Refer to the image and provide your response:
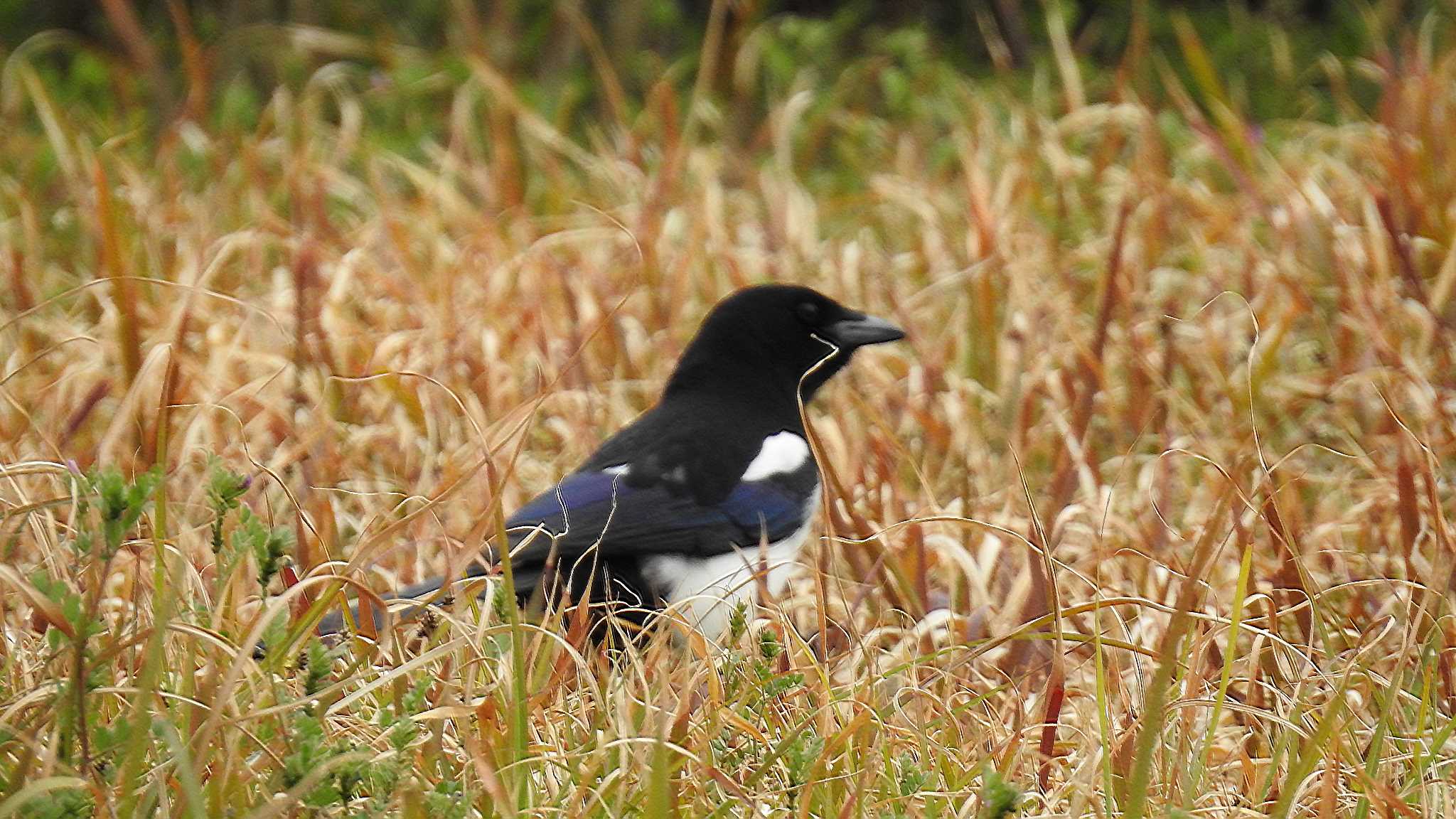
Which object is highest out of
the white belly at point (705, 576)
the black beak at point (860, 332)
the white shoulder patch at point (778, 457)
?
the black beak at point (860, 332)

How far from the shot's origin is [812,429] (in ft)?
9.01

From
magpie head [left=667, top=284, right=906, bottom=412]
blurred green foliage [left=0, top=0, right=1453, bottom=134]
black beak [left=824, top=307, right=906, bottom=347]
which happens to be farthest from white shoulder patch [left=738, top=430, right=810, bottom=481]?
blurred green foliage [left=0, top=0, right=1453, bottom=134]

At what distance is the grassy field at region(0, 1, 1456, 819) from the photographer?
1840mm

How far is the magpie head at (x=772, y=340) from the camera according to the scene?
11.1 feet

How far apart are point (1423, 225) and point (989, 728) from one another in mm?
2619

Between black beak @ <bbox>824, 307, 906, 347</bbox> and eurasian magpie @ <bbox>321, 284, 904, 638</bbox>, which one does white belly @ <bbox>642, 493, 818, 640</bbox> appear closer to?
eurasian magpie @ <bbox>321, 284, 904, 638</bbox>

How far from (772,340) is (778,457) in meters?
0.35

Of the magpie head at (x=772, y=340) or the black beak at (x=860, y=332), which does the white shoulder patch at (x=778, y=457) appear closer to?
the magpie head at (x=772, y=340)

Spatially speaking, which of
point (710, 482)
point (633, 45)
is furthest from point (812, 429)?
point (633, 45)

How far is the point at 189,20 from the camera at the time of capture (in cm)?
920

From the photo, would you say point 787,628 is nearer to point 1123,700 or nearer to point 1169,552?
point 1123,700

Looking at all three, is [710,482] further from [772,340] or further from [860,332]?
[860,332]

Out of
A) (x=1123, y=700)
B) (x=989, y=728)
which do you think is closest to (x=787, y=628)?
(x=989, y=728)

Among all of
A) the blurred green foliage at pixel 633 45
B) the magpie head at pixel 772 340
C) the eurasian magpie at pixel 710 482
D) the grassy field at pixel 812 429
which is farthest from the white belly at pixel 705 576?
the blurred green foliage at pixel 633 45
